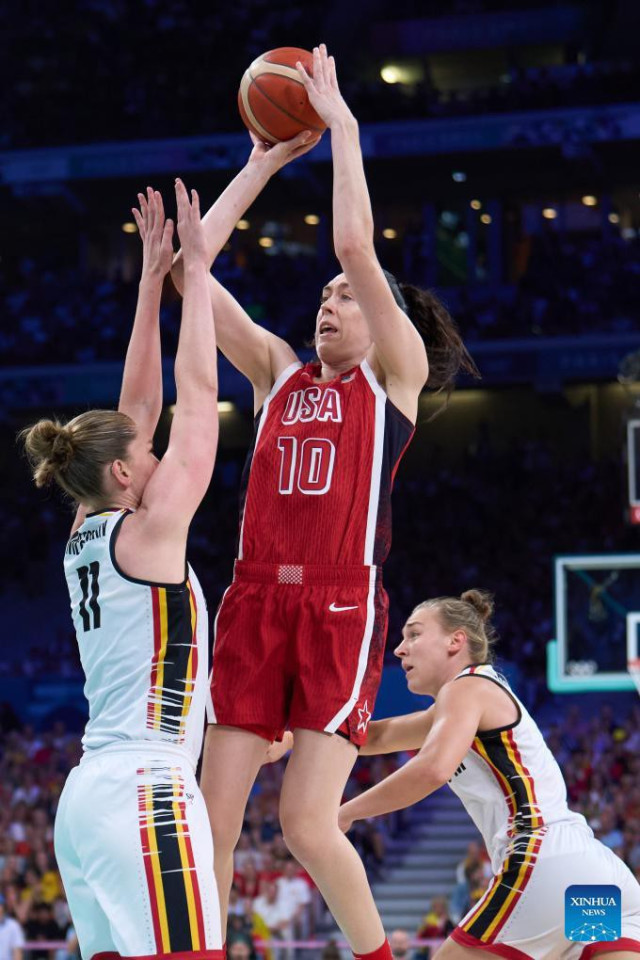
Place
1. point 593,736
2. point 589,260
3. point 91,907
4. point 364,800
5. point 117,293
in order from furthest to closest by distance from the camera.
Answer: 1. point 117,293
2. point 589,260
3. point 593,736
4. point 364,800
5. point 91,907

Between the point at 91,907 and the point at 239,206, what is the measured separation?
2.32 metres

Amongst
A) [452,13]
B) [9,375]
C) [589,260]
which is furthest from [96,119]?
[589,260]

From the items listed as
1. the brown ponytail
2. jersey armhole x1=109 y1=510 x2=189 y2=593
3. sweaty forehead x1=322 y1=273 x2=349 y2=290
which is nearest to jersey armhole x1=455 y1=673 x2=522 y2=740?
the brown ponytail

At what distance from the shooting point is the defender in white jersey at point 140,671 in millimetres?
3617

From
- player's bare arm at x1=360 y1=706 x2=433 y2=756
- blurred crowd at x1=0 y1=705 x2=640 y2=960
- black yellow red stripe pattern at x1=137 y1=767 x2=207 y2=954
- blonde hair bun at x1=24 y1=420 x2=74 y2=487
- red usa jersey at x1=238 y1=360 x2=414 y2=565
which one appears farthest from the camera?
blurred crowd at x1=0 y1=705 x2=640 y2=960

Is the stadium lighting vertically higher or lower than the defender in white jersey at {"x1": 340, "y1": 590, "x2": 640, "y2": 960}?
higher

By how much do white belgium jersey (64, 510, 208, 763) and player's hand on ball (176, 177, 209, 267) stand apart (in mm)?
854

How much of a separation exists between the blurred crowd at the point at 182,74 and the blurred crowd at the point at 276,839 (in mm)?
10299

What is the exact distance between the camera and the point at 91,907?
3727 millimetres

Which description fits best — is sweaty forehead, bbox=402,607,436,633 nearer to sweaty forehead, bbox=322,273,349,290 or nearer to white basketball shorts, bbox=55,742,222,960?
sweaty forehead, bbox=322,273,349,290

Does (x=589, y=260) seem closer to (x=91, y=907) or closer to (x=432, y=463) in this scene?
(x=432, y=463)

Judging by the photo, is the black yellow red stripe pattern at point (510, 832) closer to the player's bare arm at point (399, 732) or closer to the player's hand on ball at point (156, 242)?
the player's bare arm at point (399, 732)

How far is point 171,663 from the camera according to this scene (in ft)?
12.7

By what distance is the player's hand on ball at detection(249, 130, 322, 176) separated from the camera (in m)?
4.81
